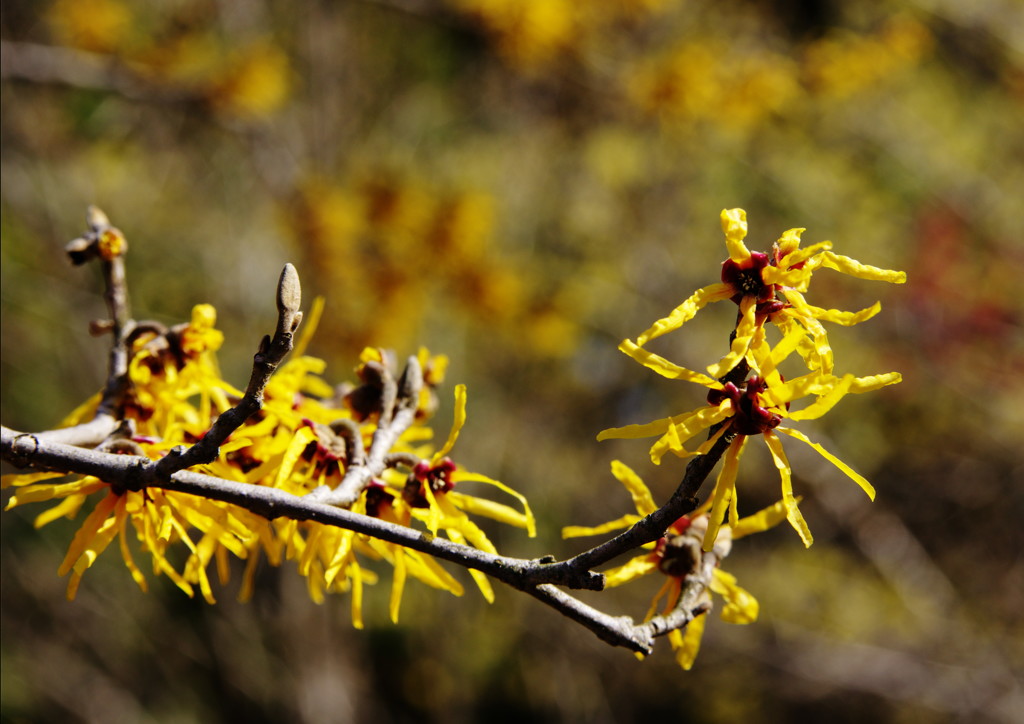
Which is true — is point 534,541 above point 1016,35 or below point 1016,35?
below

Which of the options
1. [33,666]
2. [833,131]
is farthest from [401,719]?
[833,131]

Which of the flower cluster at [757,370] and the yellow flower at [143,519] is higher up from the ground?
the flower cluster at [757,370]

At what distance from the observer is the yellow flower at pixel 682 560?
3.23 feet

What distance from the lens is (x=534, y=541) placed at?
5816mm

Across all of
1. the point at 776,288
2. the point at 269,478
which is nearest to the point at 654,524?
the point at 776,288

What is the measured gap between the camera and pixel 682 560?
3.22 ft

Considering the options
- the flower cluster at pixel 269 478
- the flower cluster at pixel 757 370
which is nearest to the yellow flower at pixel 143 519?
the flower cluster at pixel 269 478

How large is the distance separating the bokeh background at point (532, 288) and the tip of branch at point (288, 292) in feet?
10.3

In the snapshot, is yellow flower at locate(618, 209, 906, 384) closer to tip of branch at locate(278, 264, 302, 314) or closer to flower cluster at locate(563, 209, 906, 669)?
flower cluster at locate(563, 209, 906, 669)

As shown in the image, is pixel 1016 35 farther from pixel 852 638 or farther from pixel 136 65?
pixel 136 65

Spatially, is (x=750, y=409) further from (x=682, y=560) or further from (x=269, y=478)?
(x=269, y=478)

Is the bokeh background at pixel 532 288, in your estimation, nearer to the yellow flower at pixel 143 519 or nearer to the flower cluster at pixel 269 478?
the flower cluster at pixel 269 478

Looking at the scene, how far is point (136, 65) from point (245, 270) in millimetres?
1537

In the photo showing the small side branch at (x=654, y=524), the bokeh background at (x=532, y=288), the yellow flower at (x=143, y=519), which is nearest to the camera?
the small side branch at (x=654, y=524)
